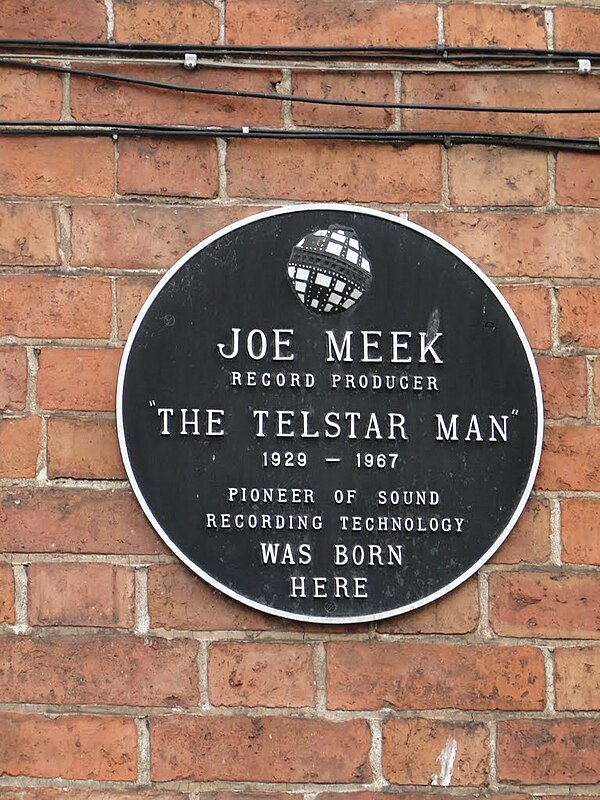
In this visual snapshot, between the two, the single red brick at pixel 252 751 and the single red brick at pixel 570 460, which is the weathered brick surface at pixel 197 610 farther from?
the single red brick at pixel 570 460

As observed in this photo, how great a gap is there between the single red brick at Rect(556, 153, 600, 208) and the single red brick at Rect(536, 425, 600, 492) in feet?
1.51

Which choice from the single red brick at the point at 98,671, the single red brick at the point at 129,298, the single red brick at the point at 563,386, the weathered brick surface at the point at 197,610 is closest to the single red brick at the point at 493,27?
the single red brick at the point at 563,386

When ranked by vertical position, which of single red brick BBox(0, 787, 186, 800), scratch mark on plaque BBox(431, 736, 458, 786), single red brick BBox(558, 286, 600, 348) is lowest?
single red brick BBox(0, 787, 186, 800)

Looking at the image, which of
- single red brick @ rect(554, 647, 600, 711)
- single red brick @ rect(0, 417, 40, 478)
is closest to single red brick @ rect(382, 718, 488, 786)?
single red brick @ rect(554, 647, 600, 711)

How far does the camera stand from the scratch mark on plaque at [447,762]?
2.40 m

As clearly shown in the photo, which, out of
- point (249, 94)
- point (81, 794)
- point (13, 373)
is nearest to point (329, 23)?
point (249, 94)

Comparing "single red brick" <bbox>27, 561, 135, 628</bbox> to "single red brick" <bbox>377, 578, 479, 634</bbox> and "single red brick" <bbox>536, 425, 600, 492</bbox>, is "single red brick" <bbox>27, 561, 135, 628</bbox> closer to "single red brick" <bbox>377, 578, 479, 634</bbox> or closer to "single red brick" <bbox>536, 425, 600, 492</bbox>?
"single red brick" <bbox>377, 578, 479, 634</bbox>

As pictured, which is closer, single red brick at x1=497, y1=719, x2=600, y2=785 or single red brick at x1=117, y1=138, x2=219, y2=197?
single red brick at x1=497, y1=719, x2=600, y2=785

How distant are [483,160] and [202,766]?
131 centimetres

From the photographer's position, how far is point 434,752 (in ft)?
7.90

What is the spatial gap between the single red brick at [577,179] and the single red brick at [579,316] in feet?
0.60

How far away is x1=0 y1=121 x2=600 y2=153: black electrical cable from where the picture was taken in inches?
100

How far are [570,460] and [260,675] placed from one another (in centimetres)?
73

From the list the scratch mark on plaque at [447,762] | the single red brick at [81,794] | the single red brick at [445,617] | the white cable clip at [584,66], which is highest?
the white cable clip at [584,66]
